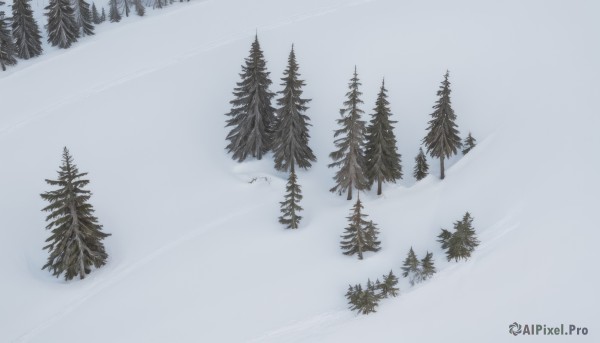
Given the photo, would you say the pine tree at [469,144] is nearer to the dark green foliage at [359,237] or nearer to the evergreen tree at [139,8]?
the dark green foliage at [359,237]

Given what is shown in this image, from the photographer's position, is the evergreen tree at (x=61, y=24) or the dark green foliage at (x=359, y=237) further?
the evergreen tree at (x=61, y=24)

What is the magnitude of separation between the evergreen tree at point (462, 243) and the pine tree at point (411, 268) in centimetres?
229

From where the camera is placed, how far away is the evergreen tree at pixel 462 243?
28328 mm

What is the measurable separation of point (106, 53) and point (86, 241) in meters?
34.1

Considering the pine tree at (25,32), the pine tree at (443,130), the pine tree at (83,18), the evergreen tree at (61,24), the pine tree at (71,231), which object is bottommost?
the pine tree at (71,231)

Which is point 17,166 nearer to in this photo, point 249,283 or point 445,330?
point 249,283

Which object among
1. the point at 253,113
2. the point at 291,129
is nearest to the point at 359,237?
the point at 291,129

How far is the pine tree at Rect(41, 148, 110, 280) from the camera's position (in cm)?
2881

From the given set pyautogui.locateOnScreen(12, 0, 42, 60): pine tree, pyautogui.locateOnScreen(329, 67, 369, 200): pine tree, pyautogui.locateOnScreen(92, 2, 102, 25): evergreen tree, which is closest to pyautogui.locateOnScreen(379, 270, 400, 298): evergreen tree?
pyautogui.locateOnScreen(329, 67, 369, 200): pine tree

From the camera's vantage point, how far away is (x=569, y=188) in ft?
106

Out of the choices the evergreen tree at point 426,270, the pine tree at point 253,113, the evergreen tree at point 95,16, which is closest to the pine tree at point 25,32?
the evergreen tree at point 95,16

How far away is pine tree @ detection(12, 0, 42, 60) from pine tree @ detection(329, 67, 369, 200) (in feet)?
133

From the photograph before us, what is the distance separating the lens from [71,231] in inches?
1153

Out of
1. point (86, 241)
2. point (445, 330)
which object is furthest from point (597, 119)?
point (86, 241)
